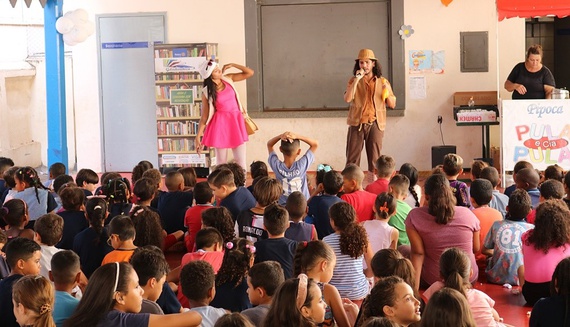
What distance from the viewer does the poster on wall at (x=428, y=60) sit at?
12.5 meters

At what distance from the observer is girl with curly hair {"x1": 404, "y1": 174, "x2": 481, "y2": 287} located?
6.23 m

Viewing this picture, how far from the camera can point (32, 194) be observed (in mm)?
7391

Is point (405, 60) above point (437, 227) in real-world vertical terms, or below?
above

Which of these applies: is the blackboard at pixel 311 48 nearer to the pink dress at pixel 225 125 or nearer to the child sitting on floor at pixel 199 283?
the pink dress at pixel 225 125

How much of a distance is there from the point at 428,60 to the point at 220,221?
717cm

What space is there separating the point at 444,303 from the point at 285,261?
197 centimetres

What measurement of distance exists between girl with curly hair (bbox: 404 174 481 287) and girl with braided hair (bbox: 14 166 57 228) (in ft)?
9.26

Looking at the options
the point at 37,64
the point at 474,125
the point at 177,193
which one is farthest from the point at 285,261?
the point at 37,64

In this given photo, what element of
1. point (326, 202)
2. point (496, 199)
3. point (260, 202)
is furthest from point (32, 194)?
point (496, 199)

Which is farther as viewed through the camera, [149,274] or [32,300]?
[149,274]

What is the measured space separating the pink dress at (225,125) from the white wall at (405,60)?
8.42 feet

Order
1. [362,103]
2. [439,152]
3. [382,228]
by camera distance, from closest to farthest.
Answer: [382,228] → [362,103] → [439,152]

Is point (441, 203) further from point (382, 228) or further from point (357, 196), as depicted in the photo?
point (357, 196)

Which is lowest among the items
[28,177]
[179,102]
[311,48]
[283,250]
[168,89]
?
[283,250]
